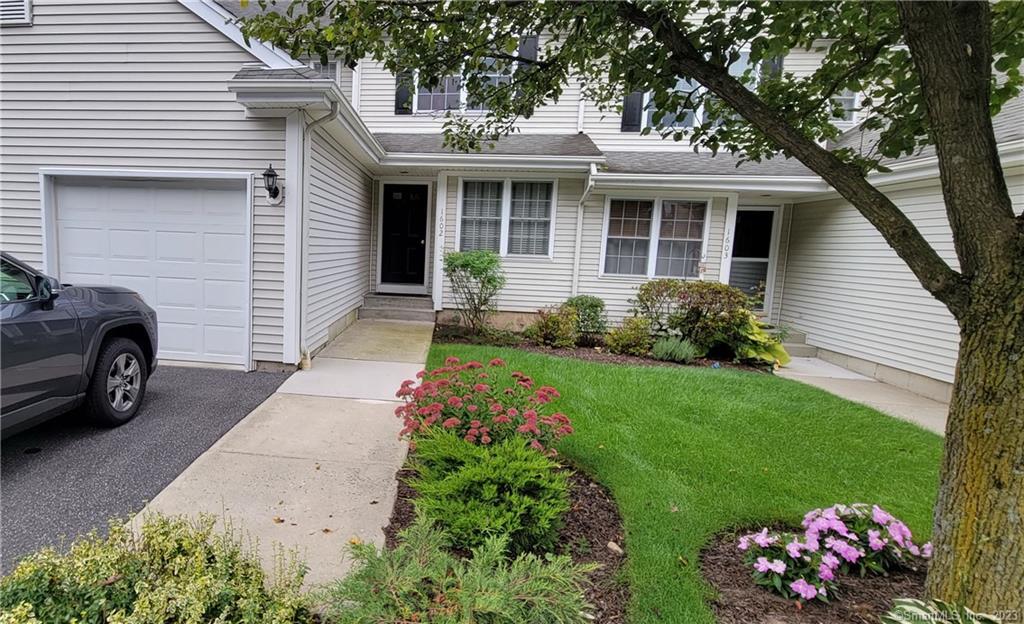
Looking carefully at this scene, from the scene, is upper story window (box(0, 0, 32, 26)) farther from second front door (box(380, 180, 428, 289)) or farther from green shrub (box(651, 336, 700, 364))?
green shrub (box(651, 336, 700, 364))

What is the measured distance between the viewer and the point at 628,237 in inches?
340

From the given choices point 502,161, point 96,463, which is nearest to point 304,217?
point 96,463

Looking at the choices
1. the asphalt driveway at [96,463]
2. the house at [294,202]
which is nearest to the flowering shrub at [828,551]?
the asphalt driveway at [96,463]

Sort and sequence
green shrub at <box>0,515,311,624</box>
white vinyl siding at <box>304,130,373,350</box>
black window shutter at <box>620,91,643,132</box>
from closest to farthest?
green shrub at <box>0,515,311,624</box> < white vinyl siding at <box>304,130,373,350</box> < black window shutter at <box>620,91,643,132</box>

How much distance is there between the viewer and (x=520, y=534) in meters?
2.41

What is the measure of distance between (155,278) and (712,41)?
6.46 m

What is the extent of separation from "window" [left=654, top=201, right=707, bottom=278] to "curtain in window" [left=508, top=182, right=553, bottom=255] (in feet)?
7.06

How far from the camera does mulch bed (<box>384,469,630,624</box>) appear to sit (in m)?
2.13

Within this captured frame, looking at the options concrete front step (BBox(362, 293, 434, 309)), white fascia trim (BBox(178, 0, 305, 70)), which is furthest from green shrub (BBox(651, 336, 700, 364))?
white fascia trim (BBox(178, 0, 305, 70))

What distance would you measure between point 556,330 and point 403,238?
13.7ft

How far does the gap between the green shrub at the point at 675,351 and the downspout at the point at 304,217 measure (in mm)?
5277

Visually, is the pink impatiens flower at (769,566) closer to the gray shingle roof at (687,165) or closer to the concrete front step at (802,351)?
the gray shingle roof at (687,165)

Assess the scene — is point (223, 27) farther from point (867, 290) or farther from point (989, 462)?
point (867, 290)

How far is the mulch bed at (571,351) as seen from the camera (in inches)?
283
